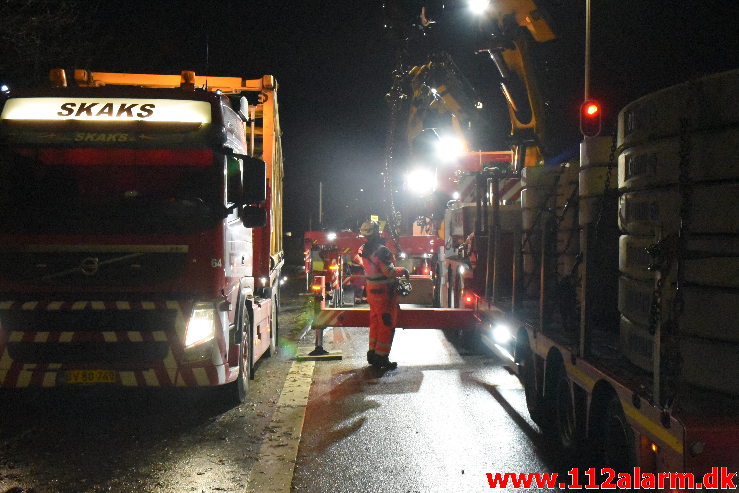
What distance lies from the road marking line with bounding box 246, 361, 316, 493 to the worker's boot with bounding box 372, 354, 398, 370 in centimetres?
99

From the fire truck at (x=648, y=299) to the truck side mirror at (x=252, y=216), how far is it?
2586mm

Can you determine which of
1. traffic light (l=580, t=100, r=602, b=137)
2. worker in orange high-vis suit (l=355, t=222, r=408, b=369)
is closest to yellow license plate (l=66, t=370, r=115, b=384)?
worker in orange high-vis suit (l=355, t=222, r=408, b=369)

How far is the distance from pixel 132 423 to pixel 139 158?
2.42 m

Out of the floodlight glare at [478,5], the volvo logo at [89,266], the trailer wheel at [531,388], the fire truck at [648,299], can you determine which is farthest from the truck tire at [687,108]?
the floodlight glare at [478,5]

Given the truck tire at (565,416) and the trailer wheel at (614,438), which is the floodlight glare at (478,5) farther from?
the trailer wheel at (614,438)

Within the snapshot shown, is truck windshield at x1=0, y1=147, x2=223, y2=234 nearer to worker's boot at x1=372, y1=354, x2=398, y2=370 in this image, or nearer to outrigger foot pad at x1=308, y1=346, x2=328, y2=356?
worker's boot at x1=372, y1=354, x2=398, y2=370

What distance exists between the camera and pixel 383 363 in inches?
328

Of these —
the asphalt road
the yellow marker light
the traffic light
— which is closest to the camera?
the asphalt road

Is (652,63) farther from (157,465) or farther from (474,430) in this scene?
(157,465)

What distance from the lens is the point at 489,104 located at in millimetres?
14180

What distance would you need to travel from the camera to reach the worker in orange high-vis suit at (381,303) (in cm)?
827

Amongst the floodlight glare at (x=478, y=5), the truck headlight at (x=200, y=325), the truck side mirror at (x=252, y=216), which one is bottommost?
the truck headlight at (x=200, y=325)

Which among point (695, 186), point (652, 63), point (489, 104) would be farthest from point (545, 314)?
point (489, 104)

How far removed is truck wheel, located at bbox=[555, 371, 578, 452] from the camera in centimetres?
480
